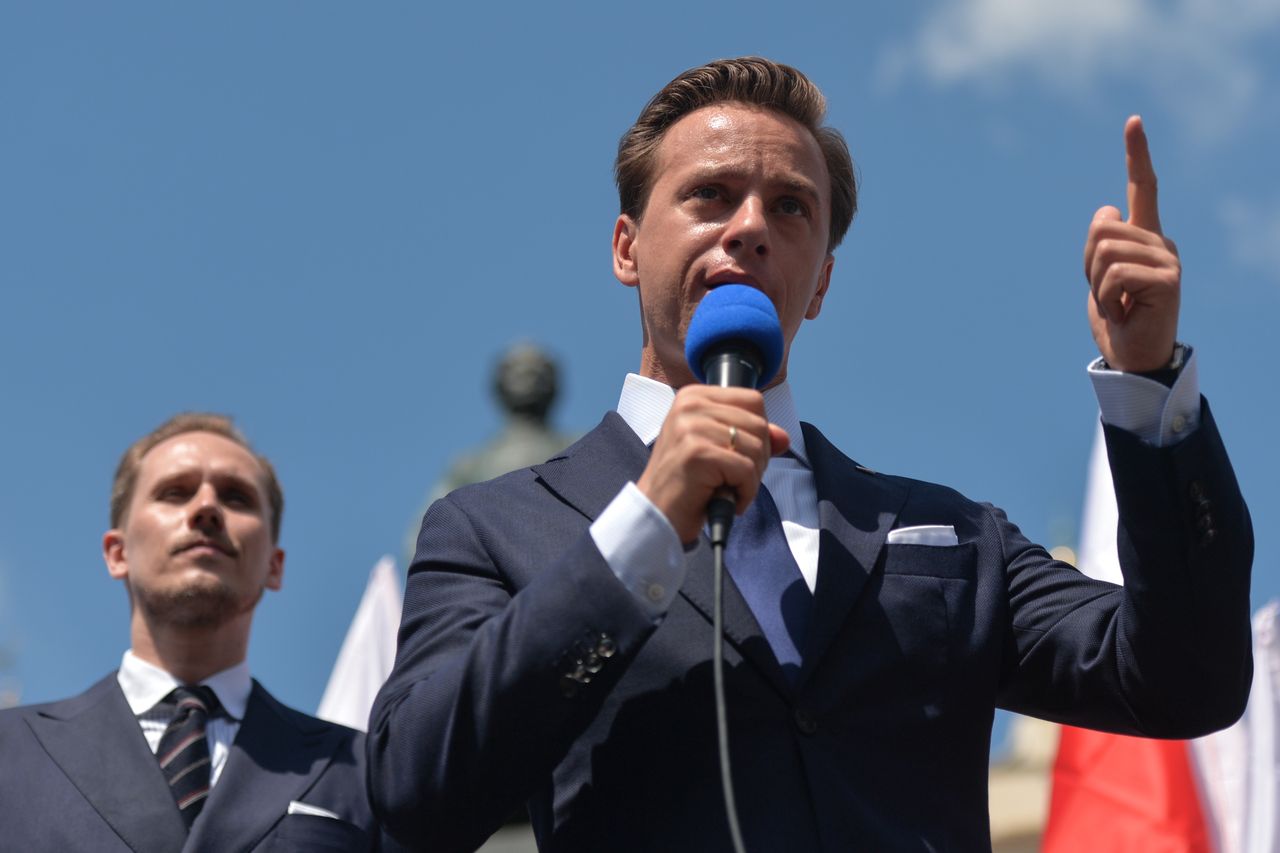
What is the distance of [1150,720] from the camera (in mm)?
3590

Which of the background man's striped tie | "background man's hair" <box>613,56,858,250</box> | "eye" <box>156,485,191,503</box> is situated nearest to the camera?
"background man's hair" <box>613,56,858,250</box>

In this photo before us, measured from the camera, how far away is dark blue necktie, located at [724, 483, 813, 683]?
3461mm

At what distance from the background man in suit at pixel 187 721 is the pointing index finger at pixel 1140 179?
2685 millimetres

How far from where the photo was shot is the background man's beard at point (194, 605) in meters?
6.00

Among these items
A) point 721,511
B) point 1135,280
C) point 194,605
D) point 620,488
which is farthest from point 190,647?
point 1135,280

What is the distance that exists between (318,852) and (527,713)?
2081 mm

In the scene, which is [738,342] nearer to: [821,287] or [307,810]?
[821,287]

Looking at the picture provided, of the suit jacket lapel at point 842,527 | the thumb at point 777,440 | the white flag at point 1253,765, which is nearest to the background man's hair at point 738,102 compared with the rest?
the suit jacket lapel at point 842,527

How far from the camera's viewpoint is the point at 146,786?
5.28m

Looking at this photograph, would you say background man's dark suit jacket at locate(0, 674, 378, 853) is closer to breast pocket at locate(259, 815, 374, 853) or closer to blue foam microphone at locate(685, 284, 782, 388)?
breast pocket at locate(259, 815, 374, 853)

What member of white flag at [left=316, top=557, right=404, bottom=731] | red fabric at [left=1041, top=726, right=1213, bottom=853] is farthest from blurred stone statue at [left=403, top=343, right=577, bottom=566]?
red fabric at [left=1041, top=726, right=1213, bottom=853]

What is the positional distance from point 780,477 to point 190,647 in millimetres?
2737

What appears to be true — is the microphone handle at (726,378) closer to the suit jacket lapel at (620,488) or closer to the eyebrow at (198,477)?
the suit jacket lapel at (620,488)

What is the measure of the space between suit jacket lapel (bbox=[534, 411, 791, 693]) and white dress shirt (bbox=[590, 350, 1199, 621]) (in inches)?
3.3
